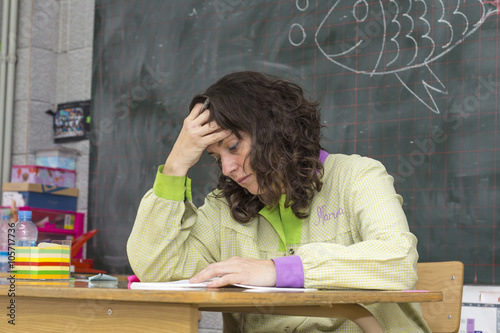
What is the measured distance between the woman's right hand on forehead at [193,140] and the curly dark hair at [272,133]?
0.02 meters

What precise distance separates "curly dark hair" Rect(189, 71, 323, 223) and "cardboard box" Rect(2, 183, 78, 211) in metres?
1.94

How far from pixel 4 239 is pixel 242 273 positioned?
216 cm

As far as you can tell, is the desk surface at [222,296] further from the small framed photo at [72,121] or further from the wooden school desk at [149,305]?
the small framed photo at [72,121]

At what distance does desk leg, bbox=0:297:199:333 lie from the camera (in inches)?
39.1

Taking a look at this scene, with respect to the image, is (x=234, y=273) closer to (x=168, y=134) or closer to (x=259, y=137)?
(x=259, y=137)

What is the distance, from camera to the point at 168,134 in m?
3.27

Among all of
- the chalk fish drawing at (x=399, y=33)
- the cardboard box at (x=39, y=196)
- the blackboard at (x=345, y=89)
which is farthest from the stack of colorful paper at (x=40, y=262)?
the cardboard box at (x=39, y=196)

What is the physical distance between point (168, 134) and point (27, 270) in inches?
68.4

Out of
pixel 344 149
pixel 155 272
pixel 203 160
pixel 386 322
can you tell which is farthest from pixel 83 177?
pixel 386 322

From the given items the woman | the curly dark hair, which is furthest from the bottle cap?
the curly dark hair

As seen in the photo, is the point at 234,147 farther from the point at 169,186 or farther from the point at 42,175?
the point at 42,175

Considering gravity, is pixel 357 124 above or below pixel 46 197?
above

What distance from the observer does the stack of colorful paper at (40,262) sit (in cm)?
158

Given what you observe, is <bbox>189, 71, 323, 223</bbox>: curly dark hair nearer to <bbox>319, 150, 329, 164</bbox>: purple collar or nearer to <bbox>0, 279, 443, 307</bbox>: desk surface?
<bbox>319, 150, 329, 164</bbox>: purple collar
